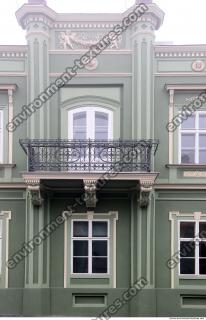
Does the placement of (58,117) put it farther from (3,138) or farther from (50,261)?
(50,261)

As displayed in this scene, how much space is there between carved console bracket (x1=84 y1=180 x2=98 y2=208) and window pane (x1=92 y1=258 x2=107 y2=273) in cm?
154

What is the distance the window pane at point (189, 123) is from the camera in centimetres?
1477

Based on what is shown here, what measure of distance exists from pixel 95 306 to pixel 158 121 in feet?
18.2

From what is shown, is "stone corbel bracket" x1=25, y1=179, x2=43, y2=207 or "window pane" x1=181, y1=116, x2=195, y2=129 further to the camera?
"window pane" x1=181, y1=116, x2=195, y2=129

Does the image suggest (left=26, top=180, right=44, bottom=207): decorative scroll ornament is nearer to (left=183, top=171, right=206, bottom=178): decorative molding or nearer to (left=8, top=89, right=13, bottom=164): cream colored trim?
(left=8, top=89, right=13, bottom=164): cream colored trim

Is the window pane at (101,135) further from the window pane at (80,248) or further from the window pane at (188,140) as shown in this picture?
the window pane at (80,248)

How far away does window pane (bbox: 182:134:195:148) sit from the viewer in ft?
48.4

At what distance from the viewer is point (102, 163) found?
13.8 metres

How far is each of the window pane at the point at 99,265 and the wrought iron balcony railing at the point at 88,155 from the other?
2.65 m

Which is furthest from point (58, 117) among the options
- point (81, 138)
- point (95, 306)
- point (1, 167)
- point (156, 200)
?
point (95, 306)

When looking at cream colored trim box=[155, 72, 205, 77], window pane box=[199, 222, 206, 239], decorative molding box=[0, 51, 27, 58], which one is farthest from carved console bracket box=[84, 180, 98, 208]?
decorative molding box=[0, 51, 27, 58]

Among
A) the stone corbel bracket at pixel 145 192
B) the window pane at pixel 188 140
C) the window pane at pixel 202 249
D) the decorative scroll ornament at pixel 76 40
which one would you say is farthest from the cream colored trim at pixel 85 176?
the decorative scroll ornament at pixel 76 40

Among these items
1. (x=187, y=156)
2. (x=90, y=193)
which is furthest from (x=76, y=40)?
(x=187, y=156)

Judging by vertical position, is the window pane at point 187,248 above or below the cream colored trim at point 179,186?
below
